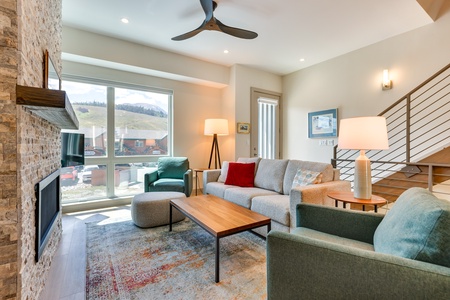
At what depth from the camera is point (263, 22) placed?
10.2ft

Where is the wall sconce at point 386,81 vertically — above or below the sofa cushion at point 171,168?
above

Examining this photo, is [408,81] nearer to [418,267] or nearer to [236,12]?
[236,12]

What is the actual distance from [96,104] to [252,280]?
3.71 meters

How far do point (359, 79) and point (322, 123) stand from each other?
40.1 inches

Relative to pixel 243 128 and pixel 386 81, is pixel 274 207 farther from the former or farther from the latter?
pixel 386 81

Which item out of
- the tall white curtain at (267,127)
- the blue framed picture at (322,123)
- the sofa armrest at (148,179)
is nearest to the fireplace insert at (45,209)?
the sofa armrest at (148,179)

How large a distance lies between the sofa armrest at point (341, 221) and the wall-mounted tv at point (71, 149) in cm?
281

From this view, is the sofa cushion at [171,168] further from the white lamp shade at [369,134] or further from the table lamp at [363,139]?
the white lamp shade at [369,134]

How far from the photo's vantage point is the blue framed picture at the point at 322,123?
168 inches

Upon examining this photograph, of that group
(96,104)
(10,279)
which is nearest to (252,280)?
(10,279)

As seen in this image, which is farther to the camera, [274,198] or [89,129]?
[89,129]

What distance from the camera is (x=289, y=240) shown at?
1071 millimetres

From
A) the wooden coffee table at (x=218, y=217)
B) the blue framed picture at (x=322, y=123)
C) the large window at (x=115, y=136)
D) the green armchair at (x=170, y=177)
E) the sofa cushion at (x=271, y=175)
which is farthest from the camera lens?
the blue framed picture at (x=322, y=123)

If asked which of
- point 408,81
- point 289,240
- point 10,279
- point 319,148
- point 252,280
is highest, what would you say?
point 408,81
